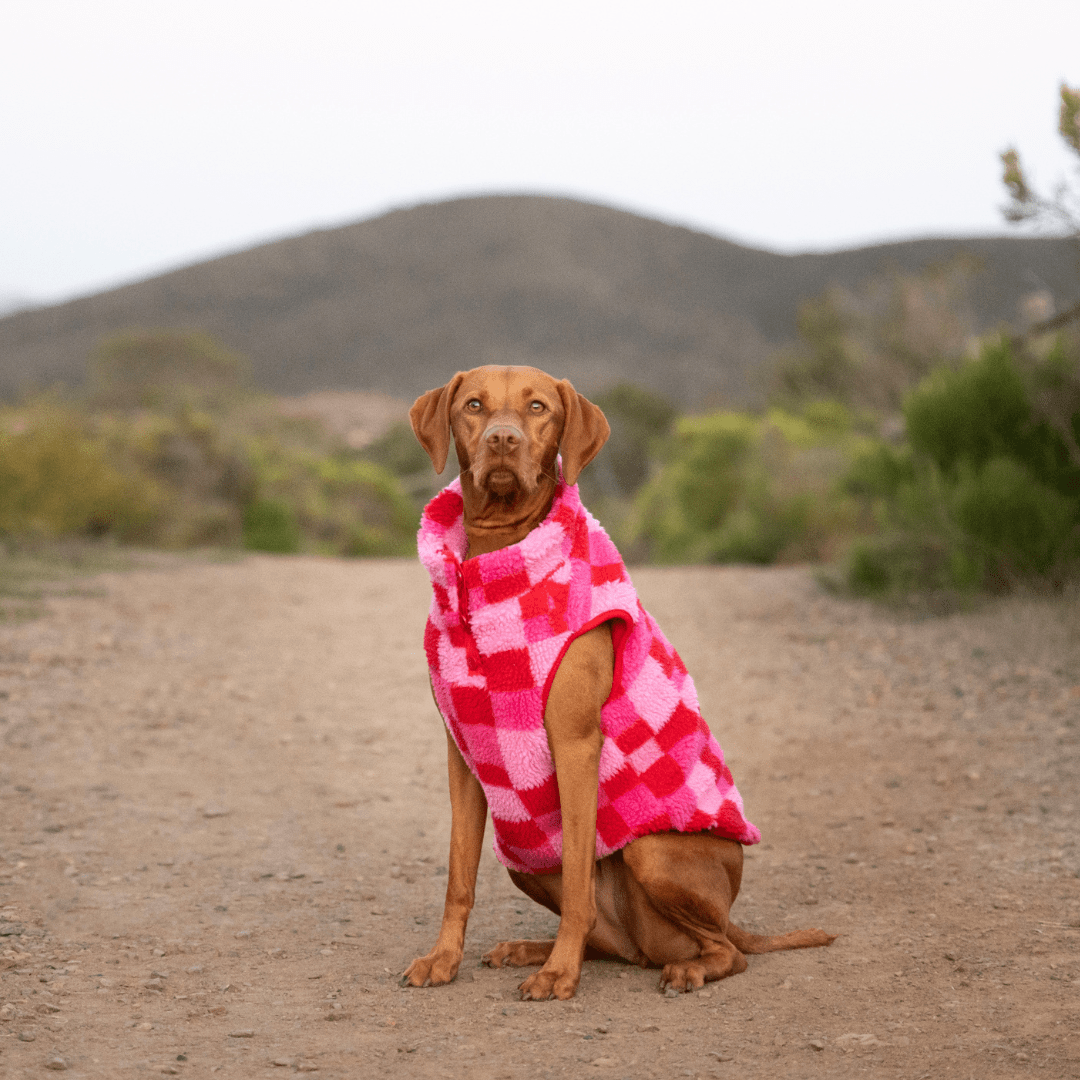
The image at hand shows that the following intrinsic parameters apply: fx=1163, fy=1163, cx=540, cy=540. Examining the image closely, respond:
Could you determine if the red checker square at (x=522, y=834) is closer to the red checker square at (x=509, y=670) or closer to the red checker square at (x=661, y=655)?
the red checker square at (x=509, y=670)

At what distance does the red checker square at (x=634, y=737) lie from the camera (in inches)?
138

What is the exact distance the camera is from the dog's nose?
3.34 m

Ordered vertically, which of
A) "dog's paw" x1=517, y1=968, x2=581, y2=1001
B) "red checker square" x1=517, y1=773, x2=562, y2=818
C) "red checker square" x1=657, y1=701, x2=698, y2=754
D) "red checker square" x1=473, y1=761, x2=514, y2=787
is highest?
"red checker square" x1=657, y1=701, x2=698, y2=754

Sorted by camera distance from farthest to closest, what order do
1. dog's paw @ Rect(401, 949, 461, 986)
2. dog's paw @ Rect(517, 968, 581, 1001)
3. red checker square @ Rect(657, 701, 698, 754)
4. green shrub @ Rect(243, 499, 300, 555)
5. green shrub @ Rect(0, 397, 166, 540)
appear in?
green shrub @ Rect(243, 499, 300, 555)
green shrub @ Rect(0, 397, 166, 540)
red checker square @ Rect(657, 701, 698, 754)
dog's paw @ Rect(401, 949, 461, 986)
dog's paw @ Rect(517, 968, 581, 1001)

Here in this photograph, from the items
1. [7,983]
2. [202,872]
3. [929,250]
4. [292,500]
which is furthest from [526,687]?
[929,250]

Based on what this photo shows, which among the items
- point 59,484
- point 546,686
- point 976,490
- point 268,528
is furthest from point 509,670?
point 268,528

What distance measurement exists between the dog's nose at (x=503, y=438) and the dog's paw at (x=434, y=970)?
59.8 inches

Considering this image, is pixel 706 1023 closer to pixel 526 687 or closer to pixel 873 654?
pixel 526 687

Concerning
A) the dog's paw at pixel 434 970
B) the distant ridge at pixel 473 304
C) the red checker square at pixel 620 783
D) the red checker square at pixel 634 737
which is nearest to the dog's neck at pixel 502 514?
the red checker square at pixel 634 737

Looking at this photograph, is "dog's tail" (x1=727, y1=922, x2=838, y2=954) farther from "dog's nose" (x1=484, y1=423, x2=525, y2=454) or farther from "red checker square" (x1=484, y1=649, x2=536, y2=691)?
"dog's nose" (x1=484, y1=423, x2=525, y2=454)

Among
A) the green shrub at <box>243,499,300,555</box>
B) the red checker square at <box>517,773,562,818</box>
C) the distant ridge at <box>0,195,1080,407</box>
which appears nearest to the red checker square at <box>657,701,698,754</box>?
the red checker square at <box>517,773,562,818</box>

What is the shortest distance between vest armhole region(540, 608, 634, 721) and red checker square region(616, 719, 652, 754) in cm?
13

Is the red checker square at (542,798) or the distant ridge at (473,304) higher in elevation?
the distant ridge at (473,304)

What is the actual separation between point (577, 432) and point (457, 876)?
1.40 m
